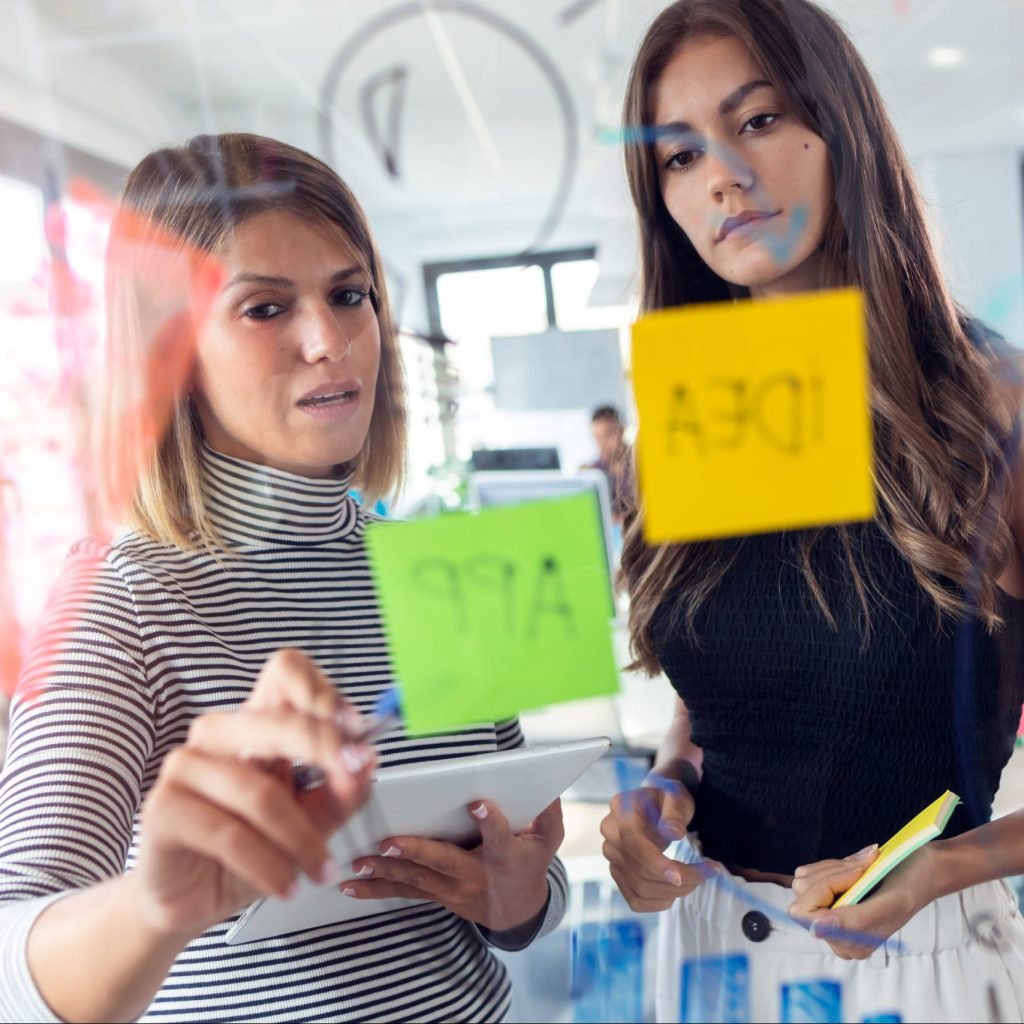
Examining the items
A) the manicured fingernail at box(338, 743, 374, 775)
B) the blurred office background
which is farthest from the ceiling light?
the manicured fingernail at box(338, 743, 374, 775)

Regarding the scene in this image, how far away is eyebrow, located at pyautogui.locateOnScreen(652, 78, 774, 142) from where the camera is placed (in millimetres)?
314

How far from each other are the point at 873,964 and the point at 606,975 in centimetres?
13

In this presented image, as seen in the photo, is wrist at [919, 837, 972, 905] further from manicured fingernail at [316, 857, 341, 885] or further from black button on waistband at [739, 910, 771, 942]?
manicured fingernail at [316, 857, 341, 885]

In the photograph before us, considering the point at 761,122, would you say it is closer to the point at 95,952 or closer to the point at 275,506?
the point at 275,506

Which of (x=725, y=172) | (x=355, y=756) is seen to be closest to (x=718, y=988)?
(x=355, y=756)

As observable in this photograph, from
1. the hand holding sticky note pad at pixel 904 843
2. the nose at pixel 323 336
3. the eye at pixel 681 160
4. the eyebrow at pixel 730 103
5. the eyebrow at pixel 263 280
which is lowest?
the hand holding sticky note pad at pixel 904 843

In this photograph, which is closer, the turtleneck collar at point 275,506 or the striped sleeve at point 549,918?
the turtleneck collar at point 275,506

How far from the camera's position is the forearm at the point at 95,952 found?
0.28 meters

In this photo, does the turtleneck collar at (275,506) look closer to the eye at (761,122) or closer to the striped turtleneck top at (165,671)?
the striped turtleneck top at (165,671)

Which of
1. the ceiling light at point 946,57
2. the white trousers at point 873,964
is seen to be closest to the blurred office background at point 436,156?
the ceiling light at point 946,57

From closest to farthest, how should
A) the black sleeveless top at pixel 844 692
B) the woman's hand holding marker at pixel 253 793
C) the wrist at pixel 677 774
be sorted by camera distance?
the woman's hand holding marker at pixel 253 793
the black sleeveless top at pixel 844 692
the wrist at pixel 677 774

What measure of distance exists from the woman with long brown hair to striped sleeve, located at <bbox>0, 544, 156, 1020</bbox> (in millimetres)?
194

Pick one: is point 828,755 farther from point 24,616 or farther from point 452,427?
point 24,616

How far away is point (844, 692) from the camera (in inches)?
14.8
